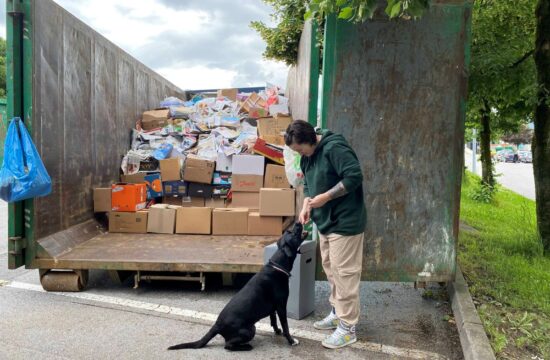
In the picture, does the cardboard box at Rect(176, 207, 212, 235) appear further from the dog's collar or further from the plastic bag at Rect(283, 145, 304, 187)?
the dog's collar

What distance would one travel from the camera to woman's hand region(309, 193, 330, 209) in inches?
134

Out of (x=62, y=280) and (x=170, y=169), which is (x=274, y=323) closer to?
(x=62, y=280)

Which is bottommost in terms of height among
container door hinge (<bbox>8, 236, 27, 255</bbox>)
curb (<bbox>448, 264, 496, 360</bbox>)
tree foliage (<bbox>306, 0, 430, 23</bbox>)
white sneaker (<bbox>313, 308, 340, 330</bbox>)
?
white sneaker (<bbox>313, 308, 340, 330</bbox>)

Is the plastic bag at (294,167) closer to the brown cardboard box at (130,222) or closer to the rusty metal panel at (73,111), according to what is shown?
the rusty metal panel at (73,111)

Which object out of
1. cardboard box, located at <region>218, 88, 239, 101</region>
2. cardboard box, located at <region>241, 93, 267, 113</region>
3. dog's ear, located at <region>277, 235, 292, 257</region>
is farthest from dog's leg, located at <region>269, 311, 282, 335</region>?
cardboard box, located at <region>218, 88, 239, 101</region>

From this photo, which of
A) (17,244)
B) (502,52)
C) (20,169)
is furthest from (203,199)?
(502,52)

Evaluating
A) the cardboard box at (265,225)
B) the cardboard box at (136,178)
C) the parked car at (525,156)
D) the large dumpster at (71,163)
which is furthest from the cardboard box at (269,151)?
the parked car at (525,156)

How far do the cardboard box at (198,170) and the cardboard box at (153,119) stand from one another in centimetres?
157

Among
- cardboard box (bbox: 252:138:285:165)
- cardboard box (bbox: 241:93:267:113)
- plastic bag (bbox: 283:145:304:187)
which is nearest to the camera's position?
plastic bag (bbox: 283:145:304:187)

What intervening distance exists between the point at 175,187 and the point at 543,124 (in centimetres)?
489

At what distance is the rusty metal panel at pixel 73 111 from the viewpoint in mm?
4651

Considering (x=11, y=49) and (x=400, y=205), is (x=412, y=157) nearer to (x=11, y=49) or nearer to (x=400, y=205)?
(x=400, y=205)

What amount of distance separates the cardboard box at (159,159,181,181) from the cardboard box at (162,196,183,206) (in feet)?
0.92

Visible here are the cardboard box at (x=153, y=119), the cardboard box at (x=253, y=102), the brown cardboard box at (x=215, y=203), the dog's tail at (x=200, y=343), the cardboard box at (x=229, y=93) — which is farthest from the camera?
the cardboard box at (x=229, y=93)
